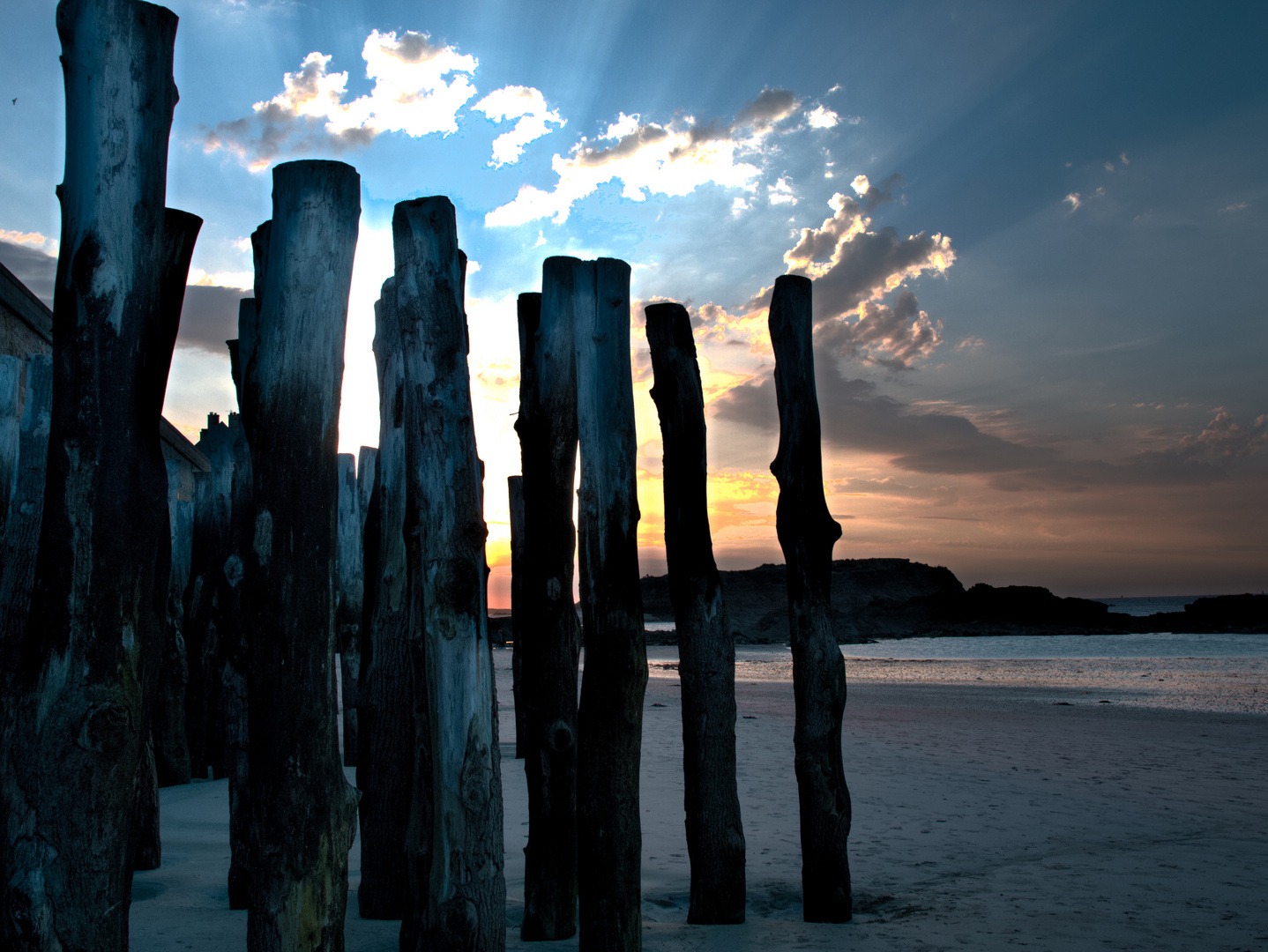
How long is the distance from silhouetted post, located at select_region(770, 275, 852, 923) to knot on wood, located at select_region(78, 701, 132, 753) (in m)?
3.24

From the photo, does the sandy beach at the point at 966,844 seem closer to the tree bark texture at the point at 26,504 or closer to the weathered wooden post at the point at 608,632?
the weathered wooden post at the point at 608,632

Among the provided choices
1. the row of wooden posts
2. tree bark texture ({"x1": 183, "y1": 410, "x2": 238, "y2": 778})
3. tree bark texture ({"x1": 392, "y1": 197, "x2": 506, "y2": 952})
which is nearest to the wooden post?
the row of wooden posts

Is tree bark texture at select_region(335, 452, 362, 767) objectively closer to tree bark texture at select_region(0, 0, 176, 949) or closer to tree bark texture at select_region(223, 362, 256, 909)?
tree bark texture at select_region(223, 362, 256, 909)

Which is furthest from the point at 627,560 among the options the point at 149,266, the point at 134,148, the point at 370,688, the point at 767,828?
the point at 767,828

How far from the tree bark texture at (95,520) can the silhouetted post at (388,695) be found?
52.0 inches

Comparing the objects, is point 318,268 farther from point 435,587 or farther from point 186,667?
point 186,667

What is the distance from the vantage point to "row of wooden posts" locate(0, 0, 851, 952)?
2799 millimetres

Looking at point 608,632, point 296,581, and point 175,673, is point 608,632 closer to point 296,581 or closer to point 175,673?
point 296,581

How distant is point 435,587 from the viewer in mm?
3459

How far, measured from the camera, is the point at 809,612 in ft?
16.0

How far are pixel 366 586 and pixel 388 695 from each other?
70 cm

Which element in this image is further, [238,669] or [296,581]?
[238,669]

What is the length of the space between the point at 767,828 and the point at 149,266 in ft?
19.4

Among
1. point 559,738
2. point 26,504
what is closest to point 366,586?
point 559,738
